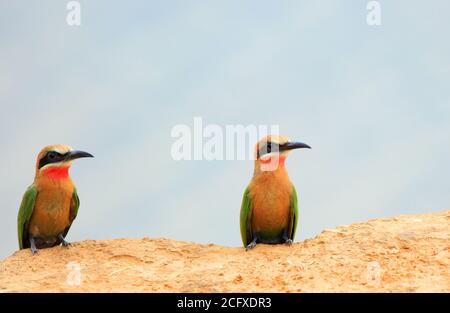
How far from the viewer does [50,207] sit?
39.5ft

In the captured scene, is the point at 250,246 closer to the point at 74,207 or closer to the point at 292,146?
the point at 292,146

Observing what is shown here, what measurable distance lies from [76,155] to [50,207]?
1112 millimetres

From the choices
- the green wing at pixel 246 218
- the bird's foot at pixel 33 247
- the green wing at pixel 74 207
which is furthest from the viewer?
the green wing at pixel 74 207

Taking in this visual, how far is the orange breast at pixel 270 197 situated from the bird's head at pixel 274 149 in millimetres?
204

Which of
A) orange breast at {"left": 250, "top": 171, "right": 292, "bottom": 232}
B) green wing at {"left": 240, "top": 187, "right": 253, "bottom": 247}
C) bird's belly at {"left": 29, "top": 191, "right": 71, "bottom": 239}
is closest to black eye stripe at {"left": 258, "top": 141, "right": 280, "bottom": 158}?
orange breast at {"left": 250, "top": 171, "right": 292, "bottom": 232}

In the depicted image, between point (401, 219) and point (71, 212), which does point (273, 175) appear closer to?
point (401, 219)

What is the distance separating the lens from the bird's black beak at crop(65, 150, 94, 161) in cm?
1195

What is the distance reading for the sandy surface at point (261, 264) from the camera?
942 cm

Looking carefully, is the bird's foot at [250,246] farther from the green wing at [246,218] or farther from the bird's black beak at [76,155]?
the bird's black beak at [76,155]

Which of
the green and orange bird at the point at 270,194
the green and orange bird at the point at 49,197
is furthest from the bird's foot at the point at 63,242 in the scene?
the green and orange bird at the point at 270,194
